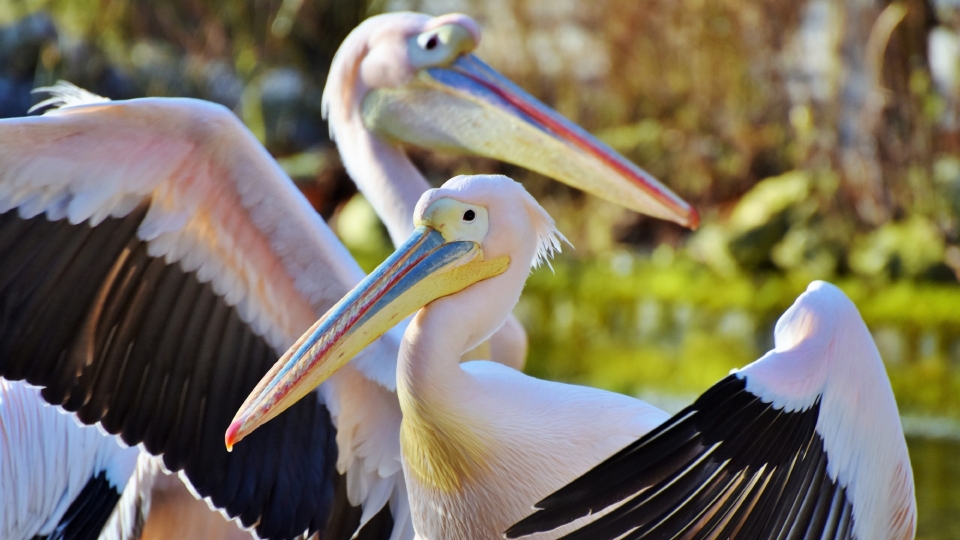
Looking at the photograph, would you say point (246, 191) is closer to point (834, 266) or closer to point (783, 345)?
point (783, 345)

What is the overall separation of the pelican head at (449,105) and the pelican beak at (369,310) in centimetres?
125

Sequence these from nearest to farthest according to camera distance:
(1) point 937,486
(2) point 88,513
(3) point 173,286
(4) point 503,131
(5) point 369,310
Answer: (5) point 369,310 < (3) point 173,286 < (2) point 88,513 < (4) point 503,131 < (1) point 937,486

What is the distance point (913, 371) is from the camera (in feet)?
20.4

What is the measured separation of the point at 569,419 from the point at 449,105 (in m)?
1.56

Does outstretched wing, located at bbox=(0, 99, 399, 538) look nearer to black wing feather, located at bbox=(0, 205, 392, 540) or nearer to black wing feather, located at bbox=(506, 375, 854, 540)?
black wing feather, located at bbox=(0, 205, 392, 540)

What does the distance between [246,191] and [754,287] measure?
4688 mm

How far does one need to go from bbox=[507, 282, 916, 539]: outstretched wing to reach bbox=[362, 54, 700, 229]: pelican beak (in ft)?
4.16

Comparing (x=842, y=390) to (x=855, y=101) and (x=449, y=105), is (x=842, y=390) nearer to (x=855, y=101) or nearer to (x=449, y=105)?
(x=449, y=105)

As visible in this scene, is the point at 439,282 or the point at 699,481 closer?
the point at 699,481

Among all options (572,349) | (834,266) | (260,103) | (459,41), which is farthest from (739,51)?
(459,41)

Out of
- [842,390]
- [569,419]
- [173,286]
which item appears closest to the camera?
[842,390]

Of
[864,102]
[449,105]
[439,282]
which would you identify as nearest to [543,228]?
[439,282]

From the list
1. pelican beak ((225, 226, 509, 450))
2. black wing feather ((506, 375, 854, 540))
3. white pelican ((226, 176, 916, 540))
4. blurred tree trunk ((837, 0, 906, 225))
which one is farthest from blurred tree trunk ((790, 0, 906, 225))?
black wing feather ((506, 375, 854, 540))

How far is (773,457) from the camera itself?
216 cm
